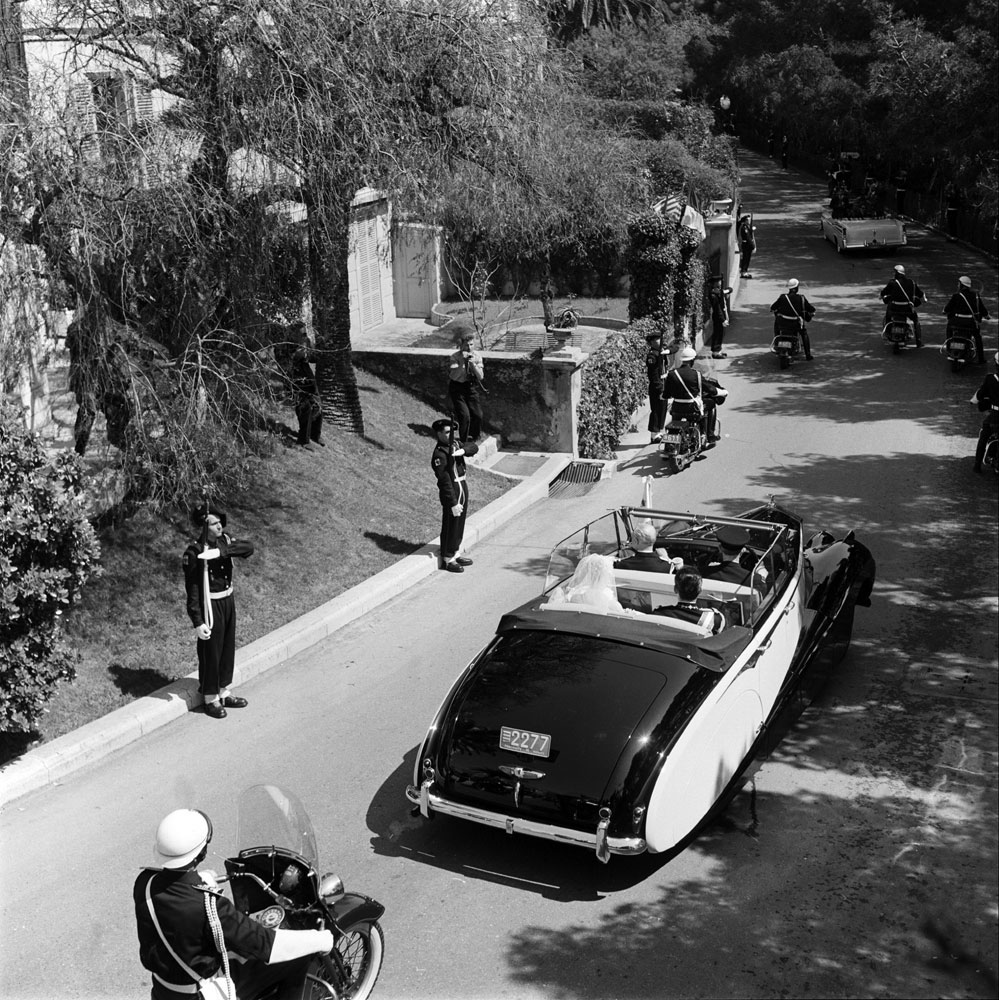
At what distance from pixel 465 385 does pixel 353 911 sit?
475 inches

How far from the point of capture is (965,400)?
805 inches

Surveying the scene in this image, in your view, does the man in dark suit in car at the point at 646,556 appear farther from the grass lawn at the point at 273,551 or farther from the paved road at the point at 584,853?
the grass lawn at the point at 273,551

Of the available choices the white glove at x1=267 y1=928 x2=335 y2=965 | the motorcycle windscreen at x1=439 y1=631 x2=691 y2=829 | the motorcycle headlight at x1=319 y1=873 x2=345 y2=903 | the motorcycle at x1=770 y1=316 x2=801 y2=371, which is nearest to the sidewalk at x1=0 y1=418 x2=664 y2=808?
the motorcycle windscreen at x1=439 y1=631 x2=691 y2=829

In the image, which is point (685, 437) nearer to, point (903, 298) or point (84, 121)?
point (903, 298)

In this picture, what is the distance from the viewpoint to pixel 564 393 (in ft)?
59.3

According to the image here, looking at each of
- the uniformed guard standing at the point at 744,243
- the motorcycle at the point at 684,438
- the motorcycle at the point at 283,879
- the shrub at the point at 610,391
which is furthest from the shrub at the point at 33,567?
the uniformed guard standing at the point at 744,243

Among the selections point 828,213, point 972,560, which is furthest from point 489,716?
point 828,213

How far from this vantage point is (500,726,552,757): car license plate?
7328mm

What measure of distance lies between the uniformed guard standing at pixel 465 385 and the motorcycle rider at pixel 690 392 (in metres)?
2.65

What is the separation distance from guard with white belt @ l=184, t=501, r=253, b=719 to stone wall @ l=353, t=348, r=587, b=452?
28.7 feet

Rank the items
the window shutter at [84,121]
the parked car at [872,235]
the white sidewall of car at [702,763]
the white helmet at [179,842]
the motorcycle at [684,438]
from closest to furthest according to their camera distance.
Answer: the white helmet at [179,842]
the white sidewall of car at [702,763]
the window shutter at [84,121]
the motorcycle at [684,438]
the parked car at [872,235]

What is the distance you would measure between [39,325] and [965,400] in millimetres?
14949

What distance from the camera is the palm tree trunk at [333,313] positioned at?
43.2 ft

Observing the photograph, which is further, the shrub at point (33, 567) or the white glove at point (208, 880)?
the shrub at point (33, 567)
